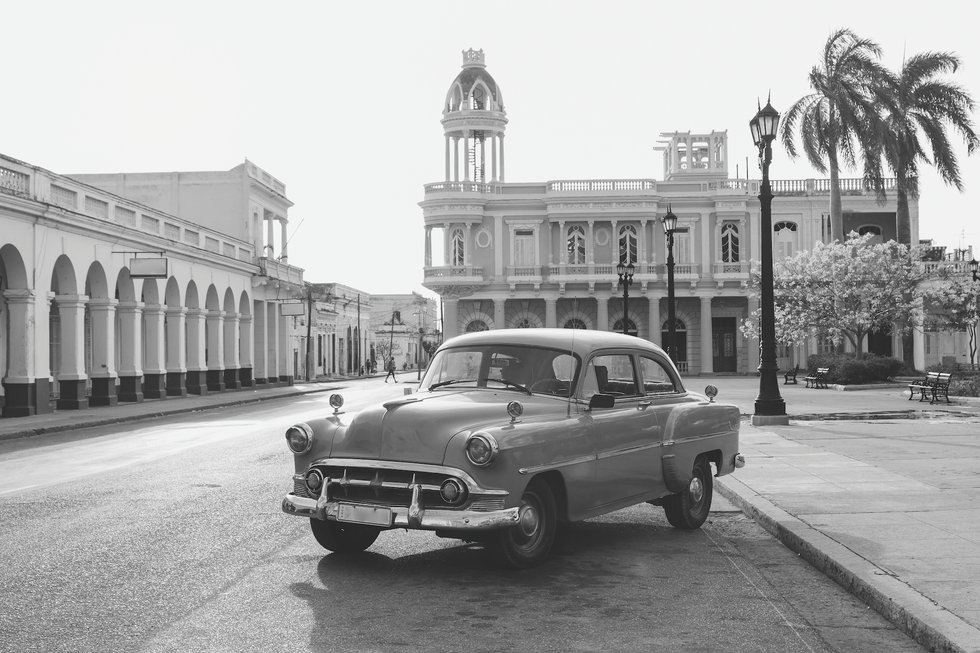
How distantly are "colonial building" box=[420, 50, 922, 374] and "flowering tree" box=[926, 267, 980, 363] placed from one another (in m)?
15.4

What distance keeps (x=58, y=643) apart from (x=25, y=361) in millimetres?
24139

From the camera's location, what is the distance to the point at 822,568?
7473mm

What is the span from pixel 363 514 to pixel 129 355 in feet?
98.9

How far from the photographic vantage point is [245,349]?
50.4 meters

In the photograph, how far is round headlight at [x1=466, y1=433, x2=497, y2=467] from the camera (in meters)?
6.76

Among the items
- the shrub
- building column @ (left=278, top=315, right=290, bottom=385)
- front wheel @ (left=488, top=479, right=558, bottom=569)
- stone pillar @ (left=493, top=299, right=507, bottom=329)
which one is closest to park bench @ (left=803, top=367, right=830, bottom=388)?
the shrub

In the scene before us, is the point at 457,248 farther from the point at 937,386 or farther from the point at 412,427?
the point at 412,427

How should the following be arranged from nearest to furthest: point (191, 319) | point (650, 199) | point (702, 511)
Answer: point (702, 511), point (191, 319), point (650, 199)

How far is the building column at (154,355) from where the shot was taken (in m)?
37.4

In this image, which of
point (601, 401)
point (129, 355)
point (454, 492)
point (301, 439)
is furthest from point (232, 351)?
point (454, 492)

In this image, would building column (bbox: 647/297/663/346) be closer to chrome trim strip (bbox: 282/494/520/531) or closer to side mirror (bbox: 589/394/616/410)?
side mirror (bbox: 589/394/616/410)

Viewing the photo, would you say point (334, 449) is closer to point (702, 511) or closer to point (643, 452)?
point (643, 452)

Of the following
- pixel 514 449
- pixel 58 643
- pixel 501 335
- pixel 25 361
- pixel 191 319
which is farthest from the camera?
pixel 191 319

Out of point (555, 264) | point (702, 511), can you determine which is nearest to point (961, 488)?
point (702, 511)
